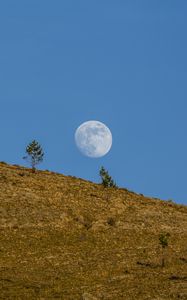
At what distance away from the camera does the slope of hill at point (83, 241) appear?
47.2 meters

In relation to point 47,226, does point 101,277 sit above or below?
below

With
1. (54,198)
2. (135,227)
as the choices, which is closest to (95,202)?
(54,198)

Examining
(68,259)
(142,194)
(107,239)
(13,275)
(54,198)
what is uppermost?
(142,194)

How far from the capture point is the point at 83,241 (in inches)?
2707

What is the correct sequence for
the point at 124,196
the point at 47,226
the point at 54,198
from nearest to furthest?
the point at 47,226, the point at 54,198, the point at 124,196

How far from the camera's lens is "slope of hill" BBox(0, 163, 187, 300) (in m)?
47.2

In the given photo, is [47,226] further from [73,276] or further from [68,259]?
[73,276]

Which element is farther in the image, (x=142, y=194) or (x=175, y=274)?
(x=142, y=194)

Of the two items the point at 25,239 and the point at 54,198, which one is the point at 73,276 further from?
the point at 54,198

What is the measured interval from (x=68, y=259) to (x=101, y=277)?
8284 mm

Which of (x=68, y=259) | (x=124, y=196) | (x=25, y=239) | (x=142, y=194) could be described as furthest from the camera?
Answer: (x=142, y=194)

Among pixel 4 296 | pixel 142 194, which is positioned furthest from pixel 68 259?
pixel 142 194

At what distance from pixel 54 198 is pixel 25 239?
20334mm

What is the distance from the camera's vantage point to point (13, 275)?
166 ft
